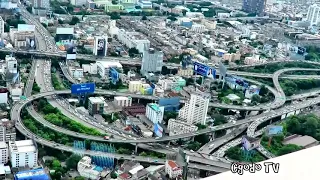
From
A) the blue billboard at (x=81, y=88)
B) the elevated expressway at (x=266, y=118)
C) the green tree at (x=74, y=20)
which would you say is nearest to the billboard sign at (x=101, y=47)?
the blue billboard at (x=81, y=88)

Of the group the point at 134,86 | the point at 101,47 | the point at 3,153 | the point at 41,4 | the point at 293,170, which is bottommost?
the point at 3,153

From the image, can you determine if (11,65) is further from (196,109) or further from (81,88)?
(196,109)

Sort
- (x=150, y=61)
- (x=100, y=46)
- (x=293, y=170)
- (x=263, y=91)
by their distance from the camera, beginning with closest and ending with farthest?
(x=293, y=170) < (x=263, y=91) < (x=150, y=61) < (x=100, y=46)

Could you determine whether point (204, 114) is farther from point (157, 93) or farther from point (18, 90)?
point (18, 90)

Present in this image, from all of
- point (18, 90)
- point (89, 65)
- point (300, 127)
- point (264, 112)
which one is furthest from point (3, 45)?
point (300, 127)

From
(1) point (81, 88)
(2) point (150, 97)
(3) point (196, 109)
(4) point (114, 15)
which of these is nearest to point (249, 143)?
(3) point (196, 109)
